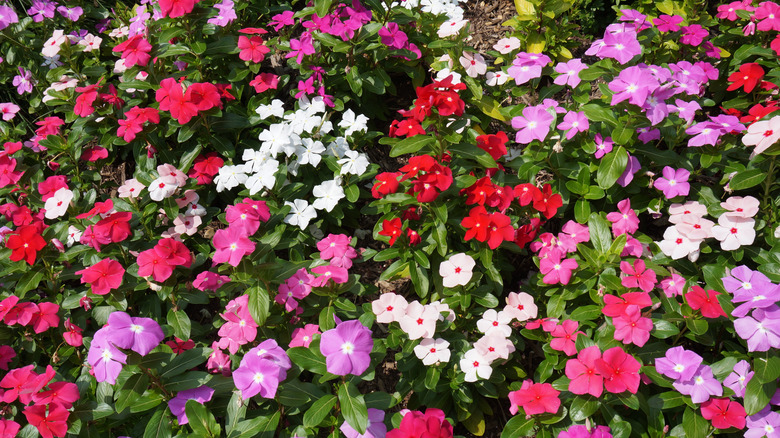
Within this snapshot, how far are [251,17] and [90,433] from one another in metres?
2.75

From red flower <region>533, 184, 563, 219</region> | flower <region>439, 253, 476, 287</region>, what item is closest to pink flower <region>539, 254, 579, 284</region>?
red flower <region>533, 184, 563, 219</region>

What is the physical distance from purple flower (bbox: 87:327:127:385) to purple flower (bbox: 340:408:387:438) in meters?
0.79

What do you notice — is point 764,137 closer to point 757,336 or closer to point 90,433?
point 757,336

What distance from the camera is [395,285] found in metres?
2.93

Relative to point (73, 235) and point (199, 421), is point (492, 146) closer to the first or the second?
point (199, 421)

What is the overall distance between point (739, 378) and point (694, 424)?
0.23 meters

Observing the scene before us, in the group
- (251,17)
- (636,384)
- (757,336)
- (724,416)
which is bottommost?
(724,416)

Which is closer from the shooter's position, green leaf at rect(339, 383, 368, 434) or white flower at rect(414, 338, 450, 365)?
green leaf at rect(339, 383, 368, 434)

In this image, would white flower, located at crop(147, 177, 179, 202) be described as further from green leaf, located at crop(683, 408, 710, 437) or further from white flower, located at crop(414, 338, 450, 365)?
green leaf, located at crop(683, 408, 710, 437)

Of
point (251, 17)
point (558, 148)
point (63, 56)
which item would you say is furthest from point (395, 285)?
point (63, 56)

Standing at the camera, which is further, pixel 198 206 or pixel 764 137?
pixel 198 206

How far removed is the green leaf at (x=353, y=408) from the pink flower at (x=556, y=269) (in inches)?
38.8

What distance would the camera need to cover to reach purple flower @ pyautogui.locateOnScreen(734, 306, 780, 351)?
1.79 meters

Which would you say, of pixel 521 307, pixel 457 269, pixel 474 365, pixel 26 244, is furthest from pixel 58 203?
pixel 521 307
